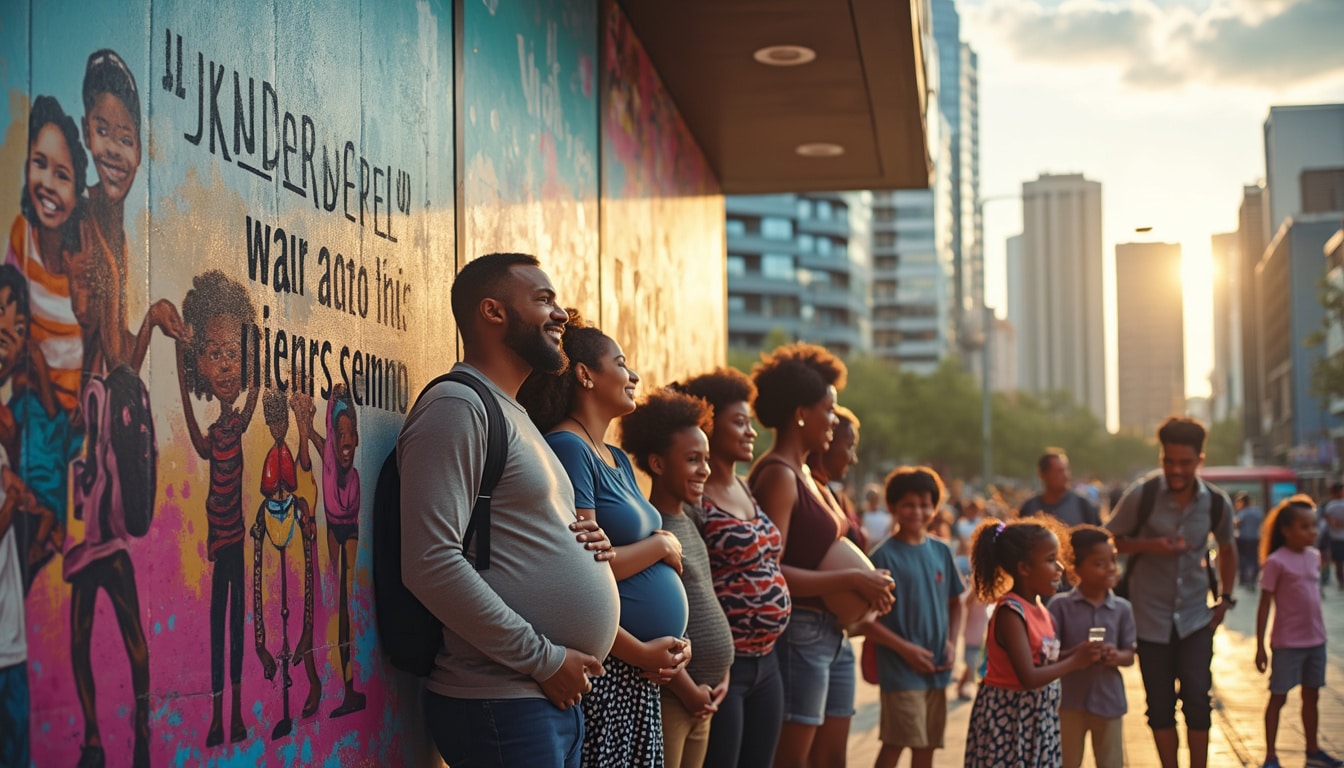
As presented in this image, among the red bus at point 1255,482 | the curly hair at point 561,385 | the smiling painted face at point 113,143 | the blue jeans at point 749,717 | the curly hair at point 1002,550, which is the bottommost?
the red bus at point 1255,482

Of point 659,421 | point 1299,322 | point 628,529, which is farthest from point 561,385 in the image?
point 1299,322

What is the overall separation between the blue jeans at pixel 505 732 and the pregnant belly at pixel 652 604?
23.6 inches

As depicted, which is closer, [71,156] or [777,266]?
[71,156]

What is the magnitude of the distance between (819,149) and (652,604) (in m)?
6.99

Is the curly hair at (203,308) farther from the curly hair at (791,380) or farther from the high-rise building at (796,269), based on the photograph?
the high-rise building at (796,269)

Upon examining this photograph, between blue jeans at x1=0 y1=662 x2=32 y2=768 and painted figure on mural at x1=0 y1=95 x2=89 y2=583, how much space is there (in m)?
0.14

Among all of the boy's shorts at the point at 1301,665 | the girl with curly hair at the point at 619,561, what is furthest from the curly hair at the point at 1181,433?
the girl with curly hair at the point at 619,561

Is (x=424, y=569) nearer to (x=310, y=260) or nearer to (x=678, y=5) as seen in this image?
(x=310, y=260)

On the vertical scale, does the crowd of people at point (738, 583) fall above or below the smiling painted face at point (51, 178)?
below

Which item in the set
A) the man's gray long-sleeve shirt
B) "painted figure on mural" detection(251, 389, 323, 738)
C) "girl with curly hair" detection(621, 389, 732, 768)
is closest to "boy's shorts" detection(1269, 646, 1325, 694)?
the man's gray long-sleeve shirt

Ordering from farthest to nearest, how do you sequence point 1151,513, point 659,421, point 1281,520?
point 1281,520, point 1151,513, point 659,421

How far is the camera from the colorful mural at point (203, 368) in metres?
2.40

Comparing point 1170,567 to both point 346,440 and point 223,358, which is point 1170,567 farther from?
point 223,358

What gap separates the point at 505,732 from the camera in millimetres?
3777
